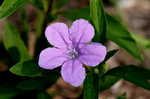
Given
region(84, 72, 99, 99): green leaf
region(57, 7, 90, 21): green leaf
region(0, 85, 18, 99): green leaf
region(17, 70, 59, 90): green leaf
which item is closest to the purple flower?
region(84, 72, 99, 99): green leaf

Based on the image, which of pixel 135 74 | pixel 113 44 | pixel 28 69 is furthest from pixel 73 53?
pixel 113 44

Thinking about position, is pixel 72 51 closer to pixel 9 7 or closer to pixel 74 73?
pixel 74 73

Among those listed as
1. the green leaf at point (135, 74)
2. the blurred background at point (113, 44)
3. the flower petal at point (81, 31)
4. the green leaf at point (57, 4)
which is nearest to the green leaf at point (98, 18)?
Result: the flower petal at point (81, 31)

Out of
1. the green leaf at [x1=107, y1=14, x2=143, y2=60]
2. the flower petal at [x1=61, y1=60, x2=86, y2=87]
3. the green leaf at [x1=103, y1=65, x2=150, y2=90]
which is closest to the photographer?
the flower petal at [x1=61, y1=60, x2=86, y2=87]

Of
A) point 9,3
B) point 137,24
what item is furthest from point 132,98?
point 9,3

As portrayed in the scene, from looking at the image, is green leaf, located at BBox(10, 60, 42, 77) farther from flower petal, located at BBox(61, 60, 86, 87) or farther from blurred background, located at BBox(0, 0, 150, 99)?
blurred background, located at BBox(0, 0, 150, 99)

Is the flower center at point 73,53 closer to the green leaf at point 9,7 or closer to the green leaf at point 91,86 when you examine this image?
the green leaf at point 91,86
